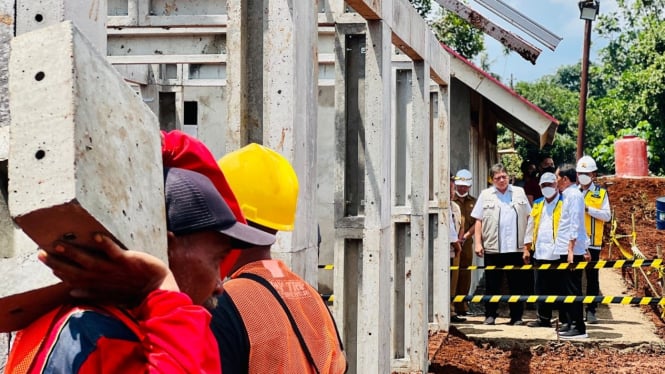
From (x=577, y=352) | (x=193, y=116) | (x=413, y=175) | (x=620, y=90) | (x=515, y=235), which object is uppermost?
(x=620, y=90)

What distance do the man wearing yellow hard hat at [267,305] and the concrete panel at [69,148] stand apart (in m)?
0.66

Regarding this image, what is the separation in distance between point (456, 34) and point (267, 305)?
30.3 m

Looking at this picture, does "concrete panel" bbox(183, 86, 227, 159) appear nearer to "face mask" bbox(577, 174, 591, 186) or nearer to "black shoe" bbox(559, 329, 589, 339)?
"face mask" bbox(577, 174, 591, 186)

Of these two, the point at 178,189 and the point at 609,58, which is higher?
the point at 609,58

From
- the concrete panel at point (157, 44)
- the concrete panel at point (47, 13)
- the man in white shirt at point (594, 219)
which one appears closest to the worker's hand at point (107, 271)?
the concrete panel at point (47, 13)

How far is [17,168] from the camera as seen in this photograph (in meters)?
1.64

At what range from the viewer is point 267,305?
2559 mm

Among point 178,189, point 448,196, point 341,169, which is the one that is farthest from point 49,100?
point 448,196

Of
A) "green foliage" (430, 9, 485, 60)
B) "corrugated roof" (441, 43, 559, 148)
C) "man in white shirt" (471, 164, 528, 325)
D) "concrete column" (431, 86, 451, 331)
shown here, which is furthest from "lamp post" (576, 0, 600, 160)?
"concrete column" (431, 86, 451, 331)

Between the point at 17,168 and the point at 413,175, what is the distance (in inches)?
292

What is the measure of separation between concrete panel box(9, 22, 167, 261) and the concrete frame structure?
2.66m

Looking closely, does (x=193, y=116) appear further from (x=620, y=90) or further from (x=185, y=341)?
(x=620, y=90)

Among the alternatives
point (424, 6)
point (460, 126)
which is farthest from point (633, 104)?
point (460, 126)

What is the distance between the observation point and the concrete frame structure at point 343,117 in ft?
15.0
